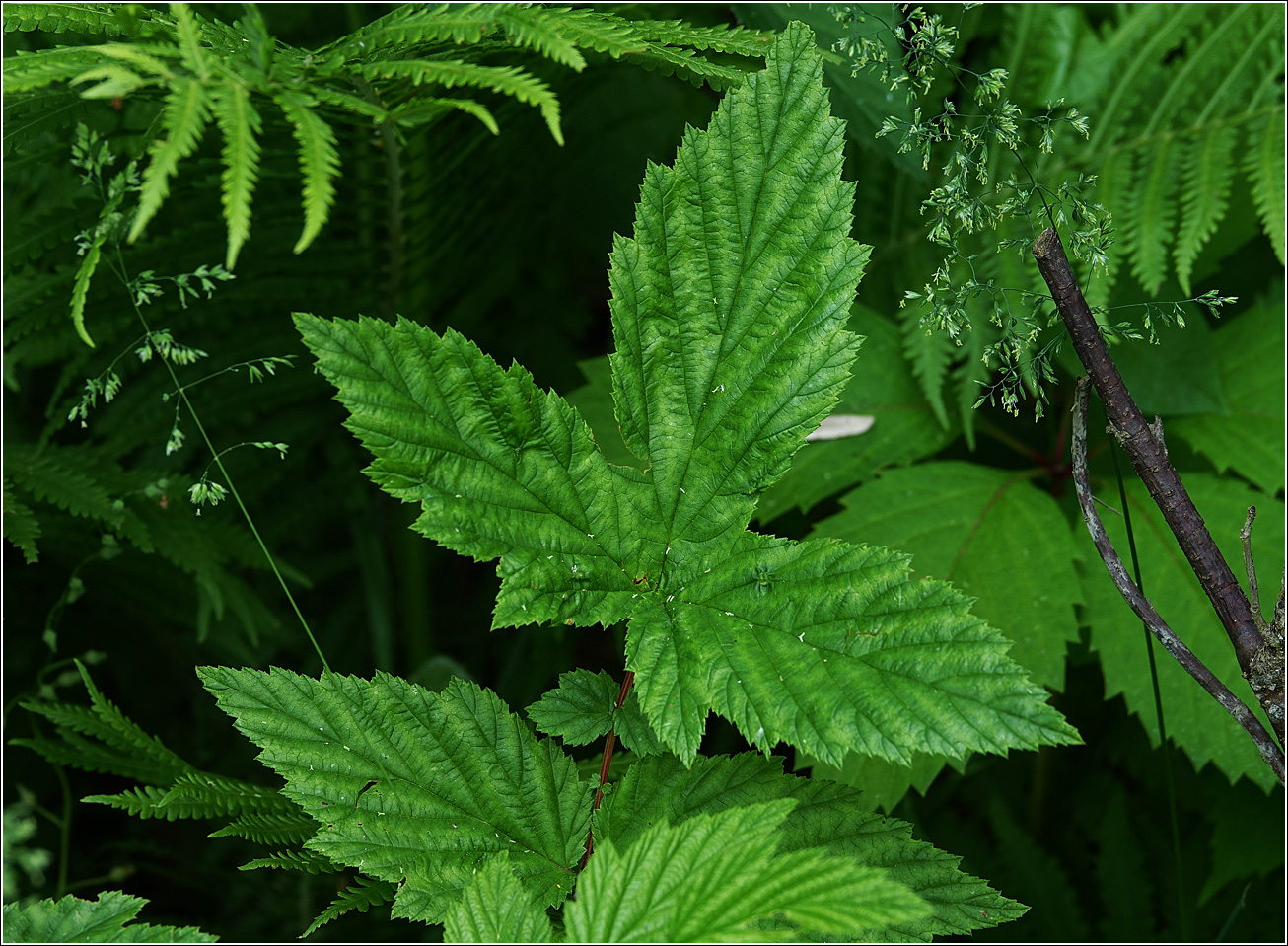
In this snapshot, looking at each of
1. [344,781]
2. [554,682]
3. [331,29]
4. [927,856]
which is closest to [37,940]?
[344,781]

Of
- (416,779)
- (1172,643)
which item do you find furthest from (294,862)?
(1172,643)

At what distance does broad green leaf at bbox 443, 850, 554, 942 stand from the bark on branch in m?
0.84

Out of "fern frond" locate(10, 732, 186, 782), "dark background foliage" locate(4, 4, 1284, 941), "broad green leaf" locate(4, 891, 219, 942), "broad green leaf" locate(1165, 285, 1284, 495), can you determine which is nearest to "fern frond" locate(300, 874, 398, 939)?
"broad green leaf" locate(4, 891, 219, 942)

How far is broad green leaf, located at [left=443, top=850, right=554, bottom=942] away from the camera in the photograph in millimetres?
934

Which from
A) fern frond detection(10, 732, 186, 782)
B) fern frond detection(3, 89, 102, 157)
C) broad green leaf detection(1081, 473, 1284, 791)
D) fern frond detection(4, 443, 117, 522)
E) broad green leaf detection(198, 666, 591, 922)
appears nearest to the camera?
broad green leaf detection(198, 666, 591, 922)

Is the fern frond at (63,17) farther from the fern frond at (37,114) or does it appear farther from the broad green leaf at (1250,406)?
the broad green leaf at (1250,406)

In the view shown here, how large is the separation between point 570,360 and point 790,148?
4.53 ft

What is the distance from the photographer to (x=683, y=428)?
1206 millimetres

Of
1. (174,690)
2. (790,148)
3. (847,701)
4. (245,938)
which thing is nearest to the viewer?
(847,701)

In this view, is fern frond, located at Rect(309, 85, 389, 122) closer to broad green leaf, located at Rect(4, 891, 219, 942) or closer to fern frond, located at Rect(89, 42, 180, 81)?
fern frond, located at Rect(89, 42, 180, 81)

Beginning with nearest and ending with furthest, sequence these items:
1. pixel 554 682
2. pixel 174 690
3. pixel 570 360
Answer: pixel 554 682 < pixel 174 690 < pixel 570 360

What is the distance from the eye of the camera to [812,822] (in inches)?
44.0

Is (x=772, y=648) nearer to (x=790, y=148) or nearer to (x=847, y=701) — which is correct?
(x=847, y=701)

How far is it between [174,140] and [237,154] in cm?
6
